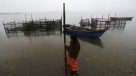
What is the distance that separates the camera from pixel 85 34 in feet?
56.4

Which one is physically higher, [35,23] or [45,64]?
[35,23]

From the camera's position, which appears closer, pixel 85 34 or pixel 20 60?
pixel 20 60

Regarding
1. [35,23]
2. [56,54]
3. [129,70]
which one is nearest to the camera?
[129,70]

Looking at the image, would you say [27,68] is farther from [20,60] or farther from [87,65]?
[87,65]

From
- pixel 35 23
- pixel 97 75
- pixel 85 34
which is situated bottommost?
pixel 97 75

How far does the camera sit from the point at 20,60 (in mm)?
9219

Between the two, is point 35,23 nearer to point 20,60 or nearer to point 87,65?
point 20,60

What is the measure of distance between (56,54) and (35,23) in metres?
14.2

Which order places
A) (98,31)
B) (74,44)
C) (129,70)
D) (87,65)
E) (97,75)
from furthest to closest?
(98,31) → (87,65) → (129,70) → (97,75) → (74,44)

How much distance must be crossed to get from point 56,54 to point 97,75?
4492 millimetres

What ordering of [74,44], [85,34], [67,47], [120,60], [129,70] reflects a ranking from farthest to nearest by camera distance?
1. [85,34]
2. [120,60]
3. [129,70]
4. [67,47]
5. [74,44]

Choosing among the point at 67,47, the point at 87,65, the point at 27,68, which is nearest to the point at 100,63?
the point at 87,65

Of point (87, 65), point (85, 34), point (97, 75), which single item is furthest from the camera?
point (85, 34)

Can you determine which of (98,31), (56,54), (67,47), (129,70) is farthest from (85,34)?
(67,47)
